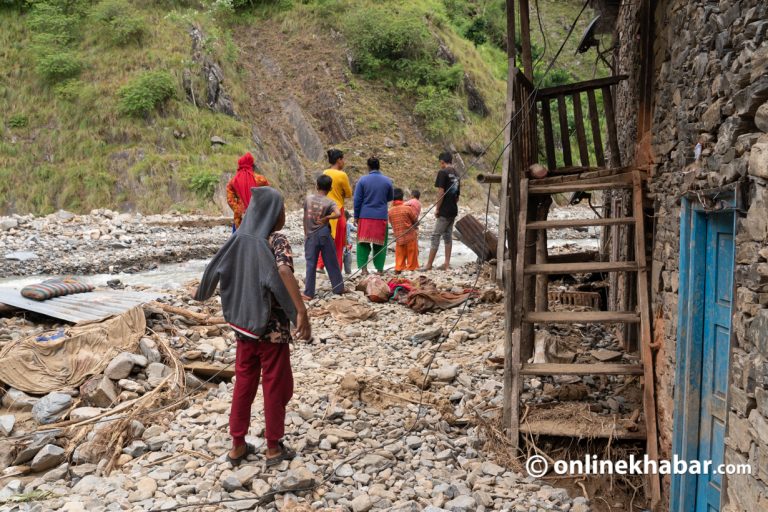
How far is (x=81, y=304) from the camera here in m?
6.84

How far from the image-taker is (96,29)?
79.5 feet

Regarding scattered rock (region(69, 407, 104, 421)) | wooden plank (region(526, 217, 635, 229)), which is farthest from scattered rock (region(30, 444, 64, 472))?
wooden plank (region(526, 217, 635, 229))

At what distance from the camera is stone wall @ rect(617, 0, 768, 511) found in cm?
254

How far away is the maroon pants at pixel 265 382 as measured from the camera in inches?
147

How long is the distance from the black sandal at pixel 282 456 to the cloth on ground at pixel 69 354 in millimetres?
2262

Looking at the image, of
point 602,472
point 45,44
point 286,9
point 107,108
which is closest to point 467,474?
point 602,472

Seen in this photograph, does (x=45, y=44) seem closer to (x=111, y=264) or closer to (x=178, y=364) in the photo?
(x=111, y=264)

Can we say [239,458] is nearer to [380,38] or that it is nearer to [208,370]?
[208,370]

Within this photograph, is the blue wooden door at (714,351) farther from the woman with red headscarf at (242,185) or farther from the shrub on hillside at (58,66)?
the shrub on hillside at (58,66)

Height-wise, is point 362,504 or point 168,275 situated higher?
point 168,275

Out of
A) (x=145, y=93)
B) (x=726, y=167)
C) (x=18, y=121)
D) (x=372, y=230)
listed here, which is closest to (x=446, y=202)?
(x=372, y=230)

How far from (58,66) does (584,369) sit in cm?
2335

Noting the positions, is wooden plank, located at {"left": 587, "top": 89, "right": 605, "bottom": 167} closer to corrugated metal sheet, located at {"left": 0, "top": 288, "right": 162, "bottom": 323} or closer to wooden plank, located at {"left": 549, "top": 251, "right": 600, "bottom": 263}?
wooden plank, located at {"left": 549, "top": 251, "right": 600, "bottom": 263}

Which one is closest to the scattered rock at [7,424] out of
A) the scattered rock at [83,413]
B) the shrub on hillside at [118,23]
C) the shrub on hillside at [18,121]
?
the scattered rock at [83,413]
